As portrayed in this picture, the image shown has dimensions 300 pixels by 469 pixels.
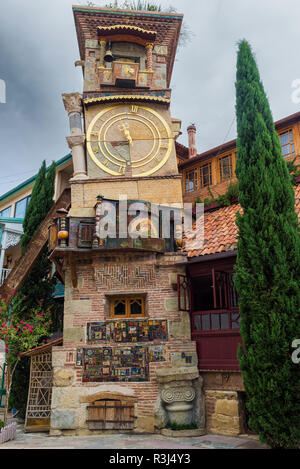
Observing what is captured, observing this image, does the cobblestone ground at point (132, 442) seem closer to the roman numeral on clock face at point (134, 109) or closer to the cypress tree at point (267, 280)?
the cypress tree at point (267, 280)

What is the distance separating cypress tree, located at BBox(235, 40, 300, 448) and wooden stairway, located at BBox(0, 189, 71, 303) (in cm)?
663

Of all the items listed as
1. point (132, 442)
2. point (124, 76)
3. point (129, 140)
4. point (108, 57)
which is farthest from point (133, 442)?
point (108, 57)

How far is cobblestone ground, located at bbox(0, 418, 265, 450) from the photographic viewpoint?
8742mm

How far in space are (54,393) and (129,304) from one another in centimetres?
309

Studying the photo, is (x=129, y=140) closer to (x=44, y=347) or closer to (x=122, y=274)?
(x=122, y=274)

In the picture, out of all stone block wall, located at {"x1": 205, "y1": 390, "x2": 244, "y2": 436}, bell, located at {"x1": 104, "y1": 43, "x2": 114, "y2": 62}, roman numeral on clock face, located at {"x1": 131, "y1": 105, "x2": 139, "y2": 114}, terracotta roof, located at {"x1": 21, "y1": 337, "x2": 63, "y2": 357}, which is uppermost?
bell, located at {"x1": 104, "y1": 43, "x2": 114, "y2": 62}

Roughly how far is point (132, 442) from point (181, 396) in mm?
1693

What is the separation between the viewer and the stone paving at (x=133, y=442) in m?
8.73

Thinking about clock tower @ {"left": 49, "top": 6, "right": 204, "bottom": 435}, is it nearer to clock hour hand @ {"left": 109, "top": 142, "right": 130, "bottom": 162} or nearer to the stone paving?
clock hour hand @ {"left": 109, "top": 142, "right": 130, "bottom": 162}

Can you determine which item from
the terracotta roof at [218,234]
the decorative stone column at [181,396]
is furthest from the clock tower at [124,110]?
the decorative stone column at [181,396]

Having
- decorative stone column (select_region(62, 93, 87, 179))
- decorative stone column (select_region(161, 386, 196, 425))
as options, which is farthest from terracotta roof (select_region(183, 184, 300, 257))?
decorative stone column (select_region(62, 93, 87, 179))

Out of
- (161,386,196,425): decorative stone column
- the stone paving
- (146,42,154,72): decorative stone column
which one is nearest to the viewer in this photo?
the stone paving

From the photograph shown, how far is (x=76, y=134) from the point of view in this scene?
525 inches
